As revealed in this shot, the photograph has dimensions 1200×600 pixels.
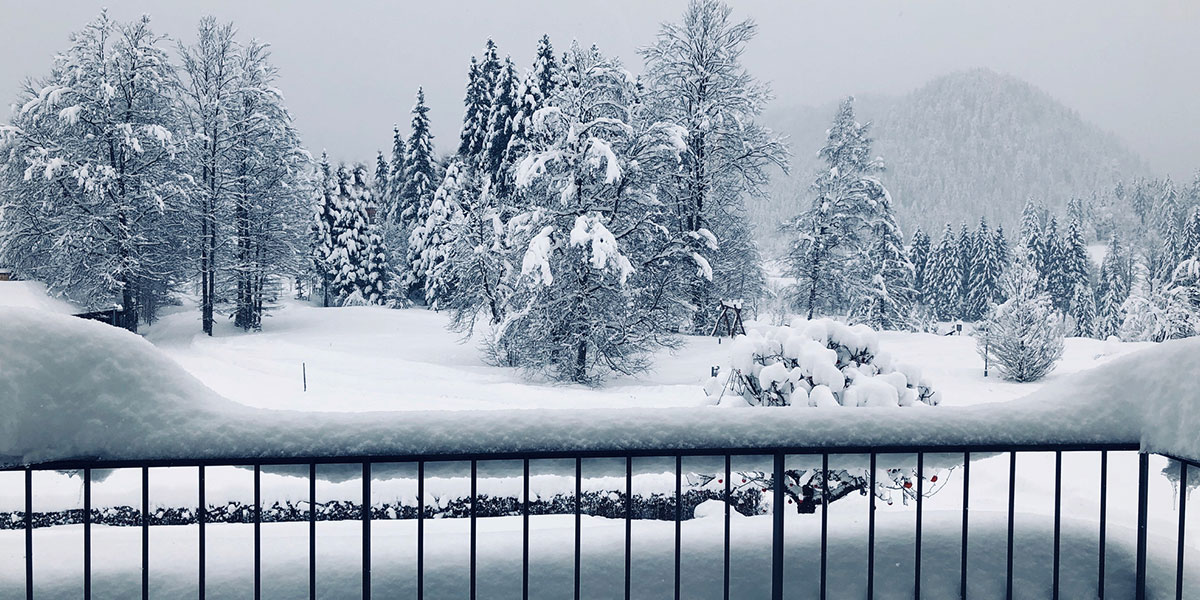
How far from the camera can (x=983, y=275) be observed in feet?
204

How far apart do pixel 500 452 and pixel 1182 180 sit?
93.1 meters

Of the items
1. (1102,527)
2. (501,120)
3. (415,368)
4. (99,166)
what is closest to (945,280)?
(501,120)

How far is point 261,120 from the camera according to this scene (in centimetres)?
3173

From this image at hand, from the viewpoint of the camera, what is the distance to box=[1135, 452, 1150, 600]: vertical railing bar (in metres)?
2.63

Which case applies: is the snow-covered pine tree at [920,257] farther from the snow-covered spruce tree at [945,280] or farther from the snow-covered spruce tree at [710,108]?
the snow-covered spruce tree at [710,108]

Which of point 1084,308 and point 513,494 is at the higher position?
point 1084,308

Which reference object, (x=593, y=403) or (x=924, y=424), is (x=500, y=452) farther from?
(x=593, y=403)

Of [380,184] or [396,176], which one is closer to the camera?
[396,176]

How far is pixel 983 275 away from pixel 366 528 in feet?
220

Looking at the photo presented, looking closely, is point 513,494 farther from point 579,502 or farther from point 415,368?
point 415,368

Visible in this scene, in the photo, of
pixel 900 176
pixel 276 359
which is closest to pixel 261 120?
pixel 276 359

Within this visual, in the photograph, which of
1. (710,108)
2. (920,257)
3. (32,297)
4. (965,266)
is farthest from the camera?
(920,257)

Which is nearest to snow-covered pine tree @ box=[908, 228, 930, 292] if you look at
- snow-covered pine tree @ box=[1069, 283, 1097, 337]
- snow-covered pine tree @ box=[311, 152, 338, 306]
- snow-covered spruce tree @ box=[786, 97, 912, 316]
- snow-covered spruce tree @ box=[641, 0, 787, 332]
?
snow-covered pine tree @ box=[1069, 283, 1097, 337]

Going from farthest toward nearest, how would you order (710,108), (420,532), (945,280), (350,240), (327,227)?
(945,280), (327,227), (350,240), (710,108), (420,532)
